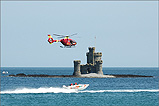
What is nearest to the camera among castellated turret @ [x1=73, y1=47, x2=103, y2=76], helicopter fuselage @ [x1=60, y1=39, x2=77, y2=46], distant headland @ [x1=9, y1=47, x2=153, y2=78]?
helicopter fuselage @ [x1=60, y1=39, x2=77, y2=46]

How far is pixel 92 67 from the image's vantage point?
549 feet

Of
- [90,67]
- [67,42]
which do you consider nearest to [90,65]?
[90,67]

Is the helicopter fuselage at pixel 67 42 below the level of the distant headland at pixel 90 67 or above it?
above

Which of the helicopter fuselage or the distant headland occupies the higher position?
the helicopter fuselage

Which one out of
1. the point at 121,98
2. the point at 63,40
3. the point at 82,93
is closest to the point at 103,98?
the point at 121,98

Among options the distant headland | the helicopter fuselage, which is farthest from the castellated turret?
the helicopter fuselage

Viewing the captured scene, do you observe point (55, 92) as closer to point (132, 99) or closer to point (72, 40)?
point (72, 40)

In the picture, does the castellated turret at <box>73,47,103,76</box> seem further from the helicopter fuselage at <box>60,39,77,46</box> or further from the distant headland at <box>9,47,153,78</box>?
the helicopter fuselage at <box>60,39,77,46</box>

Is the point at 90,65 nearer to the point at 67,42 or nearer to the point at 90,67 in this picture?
the point at 90,67

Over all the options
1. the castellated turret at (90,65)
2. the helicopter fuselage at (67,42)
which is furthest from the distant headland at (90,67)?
the helicopter fuselage at (67,42)

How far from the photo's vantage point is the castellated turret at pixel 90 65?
165375mm

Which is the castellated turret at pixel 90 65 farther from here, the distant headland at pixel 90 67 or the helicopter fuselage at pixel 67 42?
the helicopter fuselage at pixel 67 42

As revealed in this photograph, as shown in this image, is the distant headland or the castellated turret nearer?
the castellated turret

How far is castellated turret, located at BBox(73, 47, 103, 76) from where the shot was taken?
543 feet
